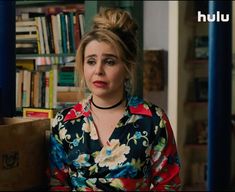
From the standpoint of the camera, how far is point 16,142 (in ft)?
3.71

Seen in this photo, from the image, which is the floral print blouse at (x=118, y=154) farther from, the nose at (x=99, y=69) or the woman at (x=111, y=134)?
the nose at (x=99, y=69)

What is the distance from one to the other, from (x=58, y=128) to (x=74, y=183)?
18 cm

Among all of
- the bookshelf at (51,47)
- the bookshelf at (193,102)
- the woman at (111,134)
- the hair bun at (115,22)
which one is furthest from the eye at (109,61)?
the bookshelf at (193,102)

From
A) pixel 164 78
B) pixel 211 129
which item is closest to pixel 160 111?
pixel 211 129

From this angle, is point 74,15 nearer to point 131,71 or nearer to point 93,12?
point 93,12

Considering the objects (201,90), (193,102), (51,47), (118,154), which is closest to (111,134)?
(118,154)

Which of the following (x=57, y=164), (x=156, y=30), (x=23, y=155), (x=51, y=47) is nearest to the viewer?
(x=23, y=155)

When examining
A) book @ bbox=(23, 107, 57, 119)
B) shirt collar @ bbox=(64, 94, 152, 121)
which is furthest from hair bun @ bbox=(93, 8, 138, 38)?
book @ bbox=(23, 107, 57, 119)

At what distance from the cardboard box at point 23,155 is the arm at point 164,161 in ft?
1.11

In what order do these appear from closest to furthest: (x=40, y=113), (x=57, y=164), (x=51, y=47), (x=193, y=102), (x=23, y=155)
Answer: (x=23, y=155) < (x=57, y=164) < (x=40, y=113) < (x=51, y=47) < (x=193, y=102)

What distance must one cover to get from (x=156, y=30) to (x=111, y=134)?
2.61 meters

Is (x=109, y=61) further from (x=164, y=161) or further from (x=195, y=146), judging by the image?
(x=195, y=146)

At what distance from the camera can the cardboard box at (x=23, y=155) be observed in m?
1.10

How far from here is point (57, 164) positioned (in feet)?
4.20
